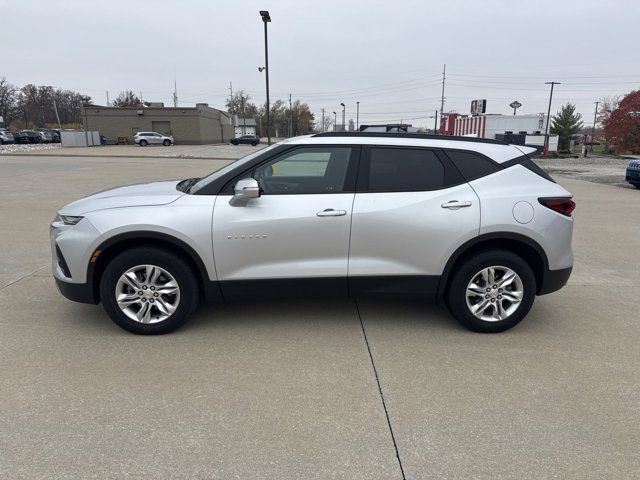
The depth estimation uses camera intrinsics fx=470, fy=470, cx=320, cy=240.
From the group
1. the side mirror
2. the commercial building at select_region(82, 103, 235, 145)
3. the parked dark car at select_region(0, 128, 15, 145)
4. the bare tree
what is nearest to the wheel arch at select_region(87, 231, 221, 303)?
the side mirror

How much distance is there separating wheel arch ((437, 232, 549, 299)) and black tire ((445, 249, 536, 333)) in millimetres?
58

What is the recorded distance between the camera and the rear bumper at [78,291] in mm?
3865

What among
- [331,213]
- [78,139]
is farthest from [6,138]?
[331,213]

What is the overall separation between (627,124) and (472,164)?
4253cm

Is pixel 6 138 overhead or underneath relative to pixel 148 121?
underneath

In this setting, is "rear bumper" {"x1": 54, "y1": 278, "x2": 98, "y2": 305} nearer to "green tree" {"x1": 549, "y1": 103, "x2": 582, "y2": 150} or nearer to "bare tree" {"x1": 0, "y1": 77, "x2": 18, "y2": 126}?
"green tree" {"x1": 549, "y1": 103, "x2": 582, "y2": 150}

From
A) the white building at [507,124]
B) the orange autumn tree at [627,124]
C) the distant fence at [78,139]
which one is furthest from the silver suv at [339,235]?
the white building at [507,124]

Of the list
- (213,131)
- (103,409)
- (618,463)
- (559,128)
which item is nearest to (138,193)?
(103,409)

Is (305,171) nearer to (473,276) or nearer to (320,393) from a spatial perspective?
(473,276)

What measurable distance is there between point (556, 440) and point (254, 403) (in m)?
1.82

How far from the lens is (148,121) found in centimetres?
5988

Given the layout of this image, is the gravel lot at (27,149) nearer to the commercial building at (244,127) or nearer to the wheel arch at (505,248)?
the commercial building at (244,127)

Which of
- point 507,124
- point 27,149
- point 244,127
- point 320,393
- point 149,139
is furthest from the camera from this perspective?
point 244,127

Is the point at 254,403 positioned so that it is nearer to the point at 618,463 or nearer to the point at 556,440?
the point at 556,440
